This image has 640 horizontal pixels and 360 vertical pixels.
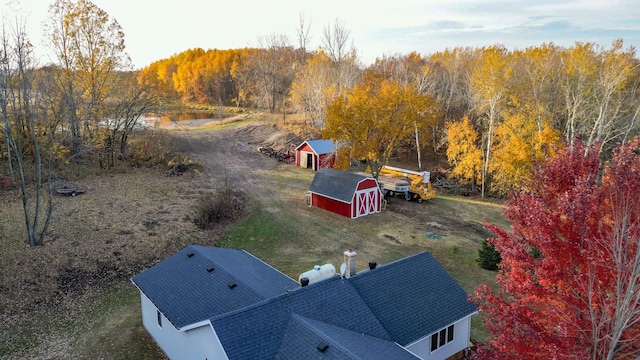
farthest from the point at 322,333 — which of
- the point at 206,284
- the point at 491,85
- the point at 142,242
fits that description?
the point at 491,85

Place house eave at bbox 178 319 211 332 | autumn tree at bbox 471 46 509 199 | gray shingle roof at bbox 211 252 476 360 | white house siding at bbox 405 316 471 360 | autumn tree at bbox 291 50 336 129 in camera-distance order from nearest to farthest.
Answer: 1. gray shingle roof at bbox 211 252 476 360
2. house eave at bbox 178 319 211 332
3. white house siding at bbox 405 316 471 360
4. autumn tree at bbox 471 46 509 199
5. autumn tree at bbox 291 50 336 129

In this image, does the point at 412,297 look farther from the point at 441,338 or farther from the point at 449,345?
the point at 449,345

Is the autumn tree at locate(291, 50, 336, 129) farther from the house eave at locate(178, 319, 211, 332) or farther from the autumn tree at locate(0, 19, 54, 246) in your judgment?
the house eave at locate(178, 319, 211, 332)

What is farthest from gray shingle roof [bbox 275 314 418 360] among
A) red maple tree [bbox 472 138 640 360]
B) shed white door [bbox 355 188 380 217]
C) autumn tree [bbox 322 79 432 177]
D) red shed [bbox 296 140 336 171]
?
red shed [bbox 296 140 336 171]

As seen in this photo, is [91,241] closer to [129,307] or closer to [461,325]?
[129,307]

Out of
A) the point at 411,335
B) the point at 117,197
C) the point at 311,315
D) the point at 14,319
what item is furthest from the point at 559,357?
Result: the point at 117,197

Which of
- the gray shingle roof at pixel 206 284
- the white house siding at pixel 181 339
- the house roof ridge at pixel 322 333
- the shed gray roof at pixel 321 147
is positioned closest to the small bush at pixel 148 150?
the shed gray roof at pixel 321 147
